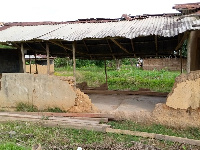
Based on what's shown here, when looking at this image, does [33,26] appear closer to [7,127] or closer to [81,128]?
[7,127]

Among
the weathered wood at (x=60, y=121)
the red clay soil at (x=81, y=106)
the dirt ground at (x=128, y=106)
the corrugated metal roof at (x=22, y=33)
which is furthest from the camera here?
the corrugated metal roof at (x=22, y=33)

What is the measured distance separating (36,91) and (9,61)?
136 inches

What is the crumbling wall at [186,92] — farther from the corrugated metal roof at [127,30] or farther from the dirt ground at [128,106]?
the corrugated metal roof at [127,30]

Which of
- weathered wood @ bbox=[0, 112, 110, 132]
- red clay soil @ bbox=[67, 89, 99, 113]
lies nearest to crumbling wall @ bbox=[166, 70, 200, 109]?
weathered wood @ bbox=[0, 112, 110, 132]

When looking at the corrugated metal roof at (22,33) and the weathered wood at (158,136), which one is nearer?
the weathered wood at (158,136)

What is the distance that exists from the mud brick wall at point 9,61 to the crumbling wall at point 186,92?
23.4ft

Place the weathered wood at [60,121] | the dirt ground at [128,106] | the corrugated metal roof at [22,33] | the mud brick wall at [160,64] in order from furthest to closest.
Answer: the mud brick wall at [160,64]
the corrugated metal roof at [22,33]
the dirt ground at [128,106]
the weathered wood at [60,121]

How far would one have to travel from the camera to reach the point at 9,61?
33.0 feet

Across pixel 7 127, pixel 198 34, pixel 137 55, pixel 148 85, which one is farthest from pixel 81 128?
pixel 148 85

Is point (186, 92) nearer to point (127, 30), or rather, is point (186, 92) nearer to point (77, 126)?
point (127, 30)

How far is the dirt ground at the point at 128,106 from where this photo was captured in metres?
6.38

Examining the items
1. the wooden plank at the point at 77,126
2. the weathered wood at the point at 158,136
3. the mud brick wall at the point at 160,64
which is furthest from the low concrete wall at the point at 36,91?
the mud brick wall at the point at 160,64

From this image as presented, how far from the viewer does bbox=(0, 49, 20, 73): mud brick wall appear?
9914 millimetres

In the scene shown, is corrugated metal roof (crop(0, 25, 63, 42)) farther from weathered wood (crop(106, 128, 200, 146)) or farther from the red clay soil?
weathered wood (crop(106, 128, 200, 146))
